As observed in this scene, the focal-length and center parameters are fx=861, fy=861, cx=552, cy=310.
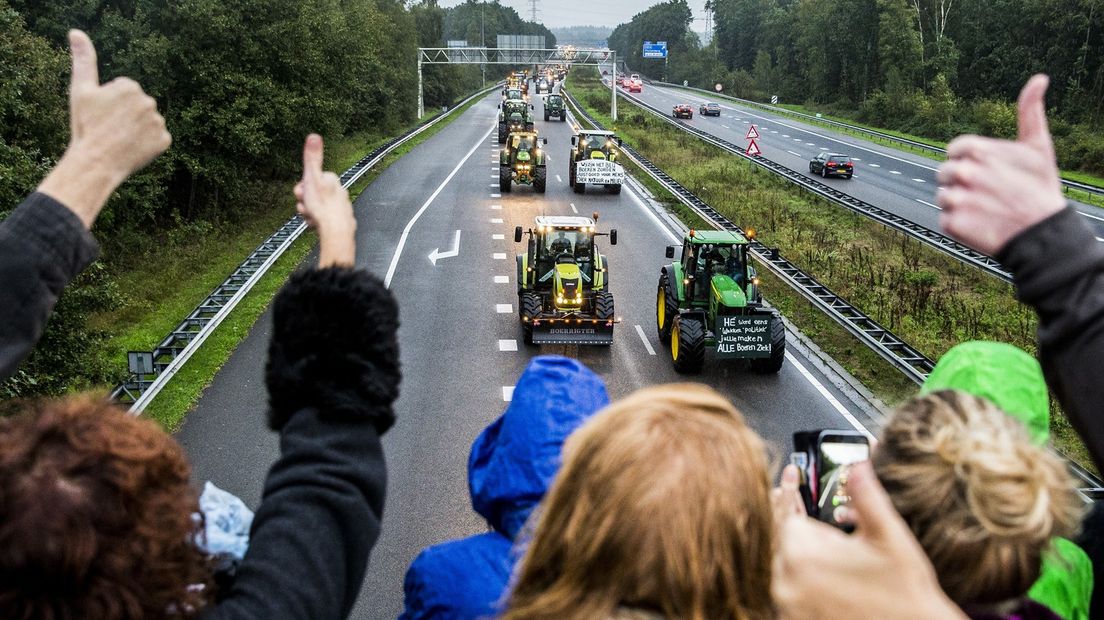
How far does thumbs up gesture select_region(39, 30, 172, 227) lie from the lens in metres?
2.05

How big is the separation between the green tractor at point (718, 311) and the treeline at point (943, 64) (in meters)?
35.8

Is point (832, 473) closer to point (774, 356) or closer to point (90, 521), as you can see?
point (90, 521)

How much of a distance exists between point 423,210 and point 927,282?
57.4 ft

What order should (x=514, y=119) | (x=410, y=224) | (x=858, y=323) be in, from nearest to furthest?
(x=858, y=323)
(x=410, y=224)
(x=514, y=119)

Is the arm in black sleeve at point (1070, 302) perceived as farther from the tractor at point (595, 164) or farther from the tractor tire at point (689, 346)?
the tractor at point (595, 164)

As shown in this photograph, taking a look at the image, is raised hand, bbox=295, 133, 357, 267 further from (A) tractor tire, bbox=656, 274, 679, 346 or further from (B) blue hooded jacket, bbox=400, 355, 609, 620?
(A) tractor tire, bbox=656, 274, 679, 346

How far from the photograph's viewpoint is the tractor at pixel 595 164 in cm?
3553

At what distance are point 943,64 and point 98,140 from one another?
75.8 meters

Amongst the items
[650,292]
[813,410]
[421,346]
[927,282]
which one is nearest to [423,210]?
[650,292]

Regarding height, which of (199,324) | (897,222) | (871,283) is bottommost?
(871,283)

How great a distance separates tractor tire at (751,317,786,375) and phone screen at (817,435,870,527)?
493 inches

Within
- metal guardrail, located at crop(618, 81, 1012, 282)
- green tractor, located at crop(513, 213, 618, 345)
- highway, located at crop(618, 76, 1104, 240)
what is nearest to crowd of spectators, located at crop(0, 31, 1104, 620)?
metal guardrail, located at crop(618, 81, 1012, 282)

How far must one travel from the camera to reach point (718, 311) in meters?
15.4

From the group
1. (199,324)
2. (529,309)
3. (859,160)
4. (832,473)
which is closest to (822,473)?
(832,473)
